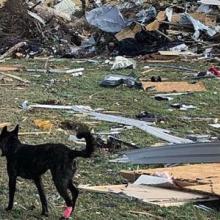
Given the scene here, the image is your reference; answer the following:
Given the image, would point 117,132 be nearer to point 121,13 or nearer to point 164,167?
point 164,167

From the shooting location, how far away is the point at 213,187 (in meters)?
5.87

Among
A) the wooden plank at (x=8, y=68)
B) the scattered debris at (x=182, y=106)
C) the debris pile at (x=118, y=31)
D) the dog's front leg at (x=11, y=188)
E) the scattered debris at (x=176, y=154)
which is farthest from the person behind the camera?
the debris pile at (x=118, y=31)

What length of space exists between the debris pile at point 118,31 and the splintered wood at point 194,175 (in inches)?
402

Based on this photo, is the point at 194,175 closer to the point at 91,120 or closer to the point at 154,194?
the point at 154,194

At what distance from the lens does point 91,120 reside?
9.24m

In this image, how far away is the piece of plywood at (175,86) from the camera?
12109 mm

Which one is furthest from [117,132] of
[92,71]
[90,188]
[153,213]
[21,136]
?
[92,71]

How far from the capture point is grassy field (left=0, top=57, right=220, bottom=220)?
547 centimetres

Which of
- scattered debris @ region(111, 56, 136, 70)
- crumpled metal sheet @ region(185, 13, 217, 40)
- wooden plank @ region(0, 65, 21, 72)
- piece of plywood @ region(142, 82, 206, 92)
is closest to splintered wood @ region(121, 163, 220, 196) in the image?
piece of plywood @ region(142, 82, 206, 92)

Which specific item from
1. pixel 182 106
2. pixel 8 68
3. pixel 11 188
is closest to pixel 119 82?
pixel 182 106

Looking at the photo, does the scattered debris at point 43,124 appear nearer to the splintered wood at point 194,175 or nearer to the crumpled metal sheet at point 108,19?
the splintered wood at point 194,175

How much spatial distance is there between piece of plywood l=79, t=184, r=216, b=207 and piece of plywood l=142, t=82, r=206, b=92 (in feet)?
20.2

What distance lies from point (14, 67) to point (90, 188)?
371 inches

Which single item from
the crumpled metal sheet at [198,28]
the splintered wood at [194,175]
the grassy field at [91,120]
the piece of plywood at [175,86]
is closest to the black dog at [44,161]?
the grassy field at [91,120]
